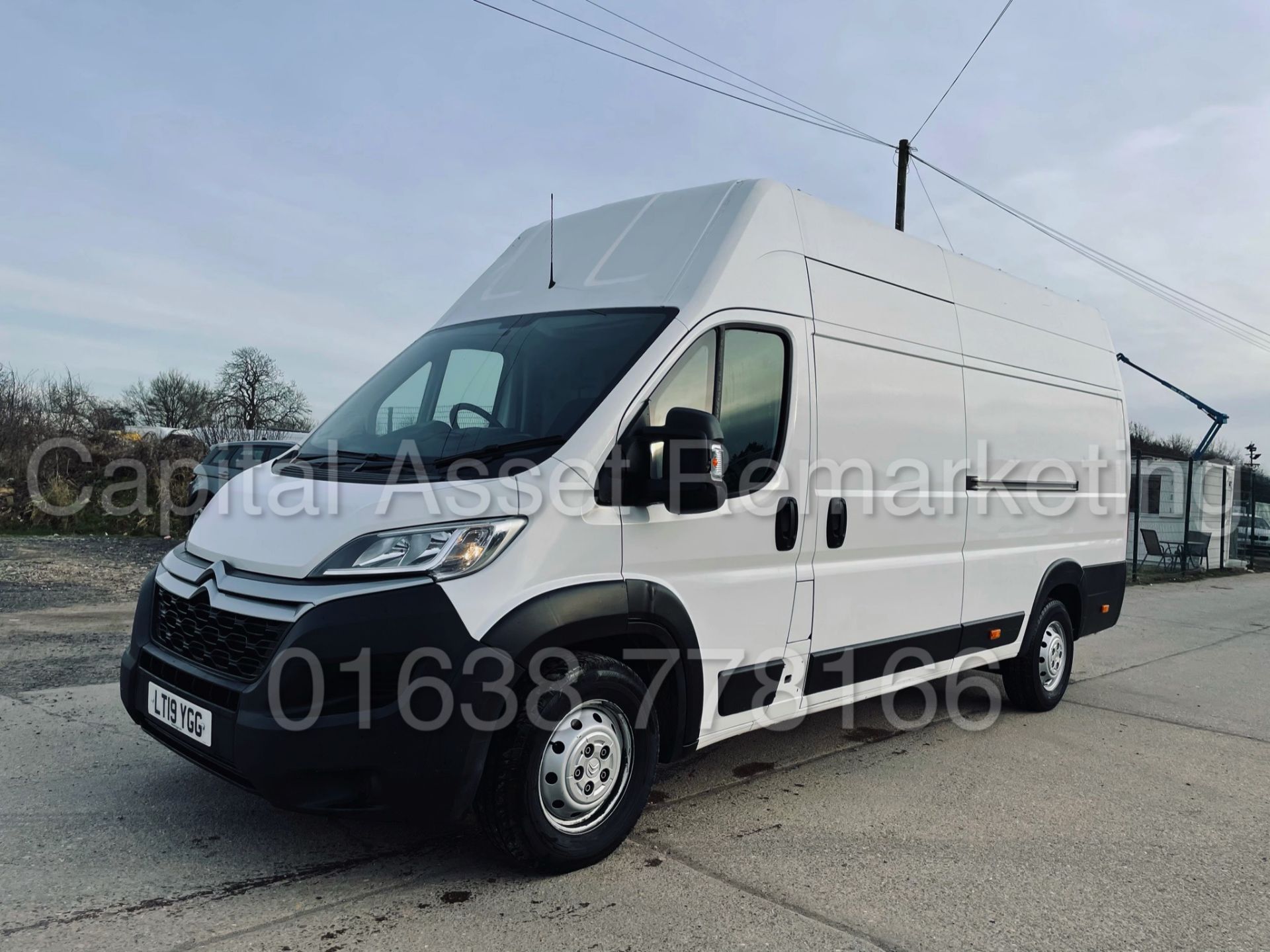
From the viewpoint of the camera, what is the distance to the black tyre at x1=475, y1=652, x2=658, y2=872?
334cm

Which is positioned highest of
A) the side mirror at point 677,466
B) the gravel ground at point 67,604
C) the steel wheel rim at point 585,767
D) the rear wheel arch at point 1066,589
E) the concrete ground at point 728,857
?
the side mirror at point 677,466

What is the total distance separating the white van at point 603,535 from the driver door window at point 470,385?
0.6 inches

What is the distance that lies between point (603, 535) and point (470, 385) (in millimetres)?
1059

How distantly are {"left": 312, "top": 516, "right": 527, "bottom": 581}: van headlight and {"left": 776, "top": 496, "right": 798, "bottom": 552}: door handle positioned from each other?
1.39 metres

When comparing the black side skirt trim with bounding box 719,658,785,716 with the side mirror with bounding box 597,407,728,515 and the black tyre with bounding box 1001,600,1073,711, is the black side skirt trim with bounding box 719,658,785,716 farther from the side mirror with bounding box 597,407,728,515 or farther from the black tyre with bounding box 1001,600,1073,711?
the black tyre with bounding box 1001,600,1073,711

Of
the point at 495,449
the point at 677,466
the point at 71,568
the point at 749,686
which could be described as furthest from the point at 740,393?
the point at 71,568

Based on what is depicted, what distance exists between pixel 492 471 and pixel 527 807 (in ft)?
3.82

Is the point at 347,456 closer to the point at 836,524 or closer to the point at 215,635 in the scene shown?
the point at 215,635

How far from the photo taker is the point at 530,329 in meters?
4.28

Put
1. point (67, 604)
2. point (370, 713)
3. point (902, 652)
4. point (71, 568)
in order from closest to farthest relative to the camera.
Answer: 1. point (370, 713)
2. point (902, 652)
3. point (67, 604)
4. point (71, 568)

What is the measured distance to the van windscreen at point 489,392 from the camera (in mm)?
3680

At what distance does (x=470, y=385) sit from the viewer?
418 cm

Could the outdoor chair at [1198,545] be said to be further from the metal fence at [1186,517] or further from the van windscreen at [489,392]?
the van windscreen at [489,392]

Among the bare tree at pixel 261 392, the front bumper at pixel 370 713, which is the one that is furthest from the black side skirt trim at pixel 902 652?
the bare tree at pixel 261 392
